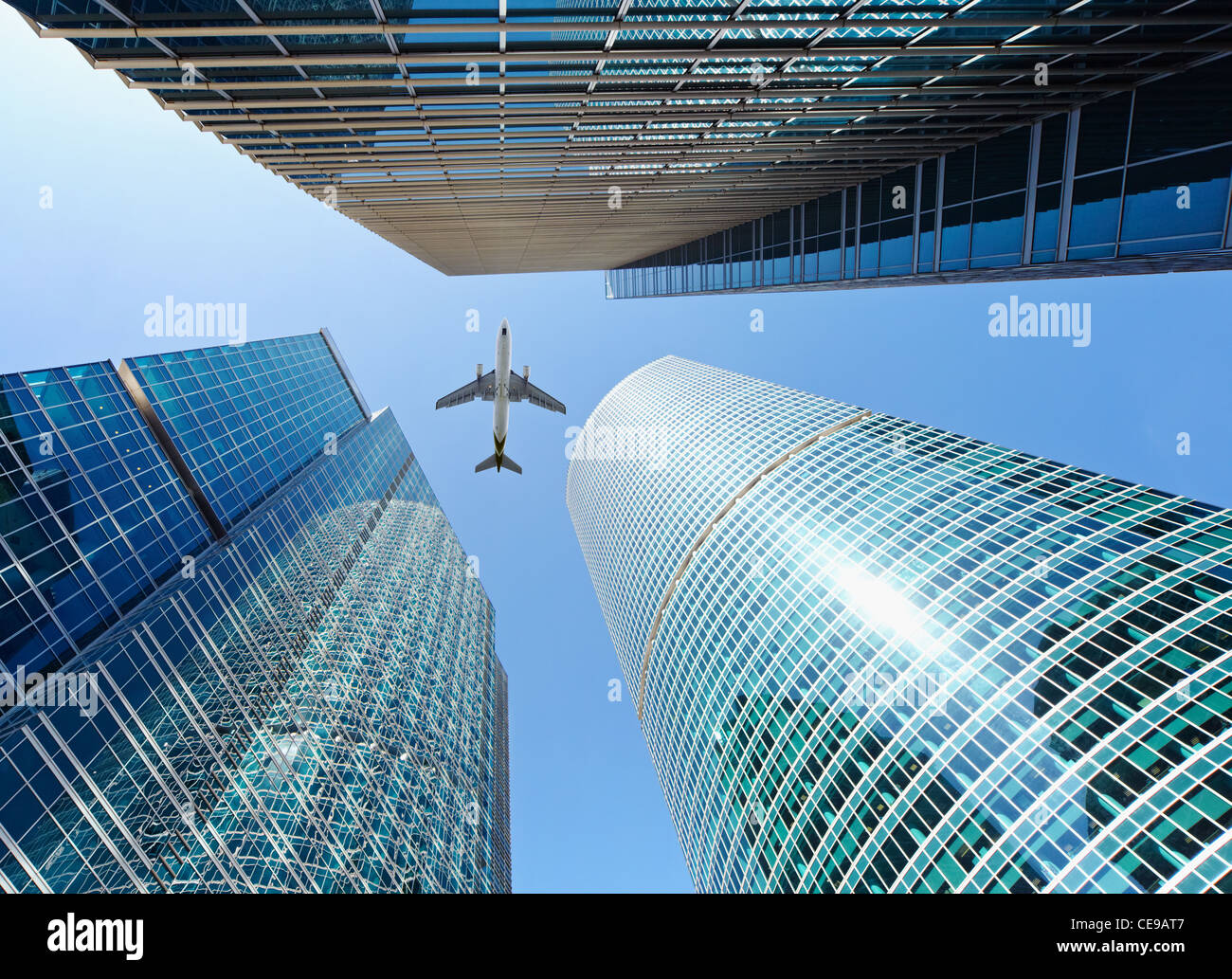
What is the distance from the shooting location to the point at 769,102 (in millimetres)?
20453

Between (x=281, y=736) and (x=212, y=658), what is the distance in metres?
10.2

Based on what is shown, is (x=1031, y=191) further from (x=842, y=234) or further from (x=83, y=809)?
(x=83, y=809)

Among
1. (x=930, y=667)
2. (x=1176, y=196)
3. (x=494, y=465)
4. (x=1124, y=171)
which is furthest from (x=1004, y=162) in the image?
(x=494, y=465)

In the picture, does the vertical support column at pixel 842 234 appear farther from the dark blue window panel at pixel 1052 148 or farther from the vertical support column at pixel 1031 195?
the dark blue window panel at pixel 1052 148

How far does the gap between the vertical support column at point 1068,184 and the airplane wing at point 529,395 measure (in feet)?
134

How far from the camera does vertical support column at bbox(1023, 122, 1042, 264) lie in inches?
813

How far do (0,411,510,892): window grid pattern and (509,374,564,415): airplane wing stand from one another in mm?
27116

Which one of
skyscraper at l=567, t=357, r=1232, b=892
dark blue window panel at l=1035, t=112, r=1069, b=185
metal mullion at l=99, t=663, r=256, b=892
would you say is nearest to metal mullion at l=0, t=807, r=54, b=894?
metal mullion at l=99, t=663, r=256, b=892

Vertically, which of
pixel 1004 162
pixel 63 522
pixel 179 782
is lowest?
pixel 179 782

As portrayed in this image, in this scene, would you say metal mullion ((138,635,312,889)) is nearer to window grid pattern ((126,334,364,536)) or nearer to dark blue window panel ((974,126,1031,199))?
window grid pattern ((126,334,364,536))

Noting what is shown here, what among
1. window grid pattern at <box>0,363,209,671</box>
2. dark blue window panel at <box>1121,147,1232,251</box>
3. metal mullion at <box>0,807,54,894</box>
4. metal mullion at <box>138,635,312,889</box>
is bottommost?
metal mullion at <box>138,635,312,889</box>
